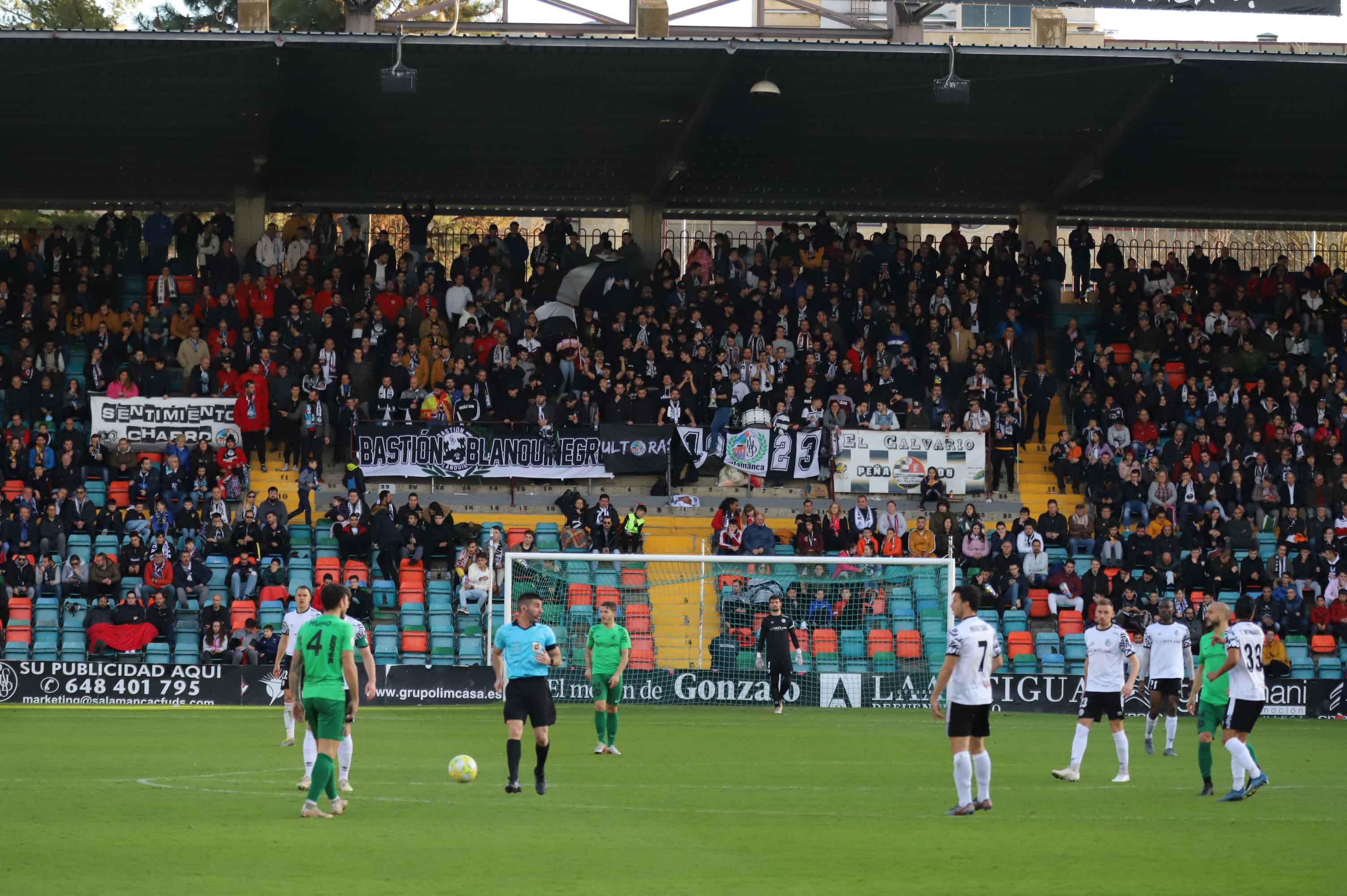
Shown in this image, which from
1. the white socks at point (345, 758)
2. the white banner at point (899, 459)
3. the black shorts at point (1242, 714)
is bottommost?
the white socks at point (345, 758)

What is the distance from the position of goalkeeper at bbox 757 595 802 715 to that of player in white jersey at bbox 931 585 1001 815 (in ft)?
41.0

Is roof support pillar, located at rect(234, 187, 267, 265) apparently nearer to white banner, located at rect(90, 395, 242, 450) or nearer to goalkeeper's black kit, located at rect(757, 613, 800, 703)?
white banner, located at rect(90, 395, 242, 450)

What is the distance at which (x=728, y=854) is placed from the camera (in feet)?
37.1

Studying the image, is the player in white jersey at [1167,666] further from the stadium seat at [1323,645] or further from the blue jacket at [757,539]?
the stadium seat at [1323,645]

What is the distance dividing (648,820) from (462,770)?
2600 millimetres

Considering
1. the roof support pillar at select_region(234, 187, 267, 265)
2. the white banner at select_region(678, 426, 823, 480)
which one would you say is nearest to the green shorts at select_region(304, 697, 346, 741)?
the white banner at select_region(678, 426, 823, 480)

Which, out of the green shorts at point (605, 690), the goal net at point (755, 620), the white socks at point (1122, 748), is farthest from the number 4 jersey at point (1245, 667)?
the goal net at point (755, 620)

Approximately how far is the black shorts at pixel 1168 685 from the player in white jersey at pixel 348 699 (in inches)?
375

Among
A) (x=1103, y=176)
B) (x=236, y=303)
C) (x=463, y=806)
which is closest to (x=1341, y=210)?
(x=1103, y=176)

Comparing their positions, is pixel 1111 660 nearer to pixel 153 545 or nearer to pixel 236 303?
pixel 153 545

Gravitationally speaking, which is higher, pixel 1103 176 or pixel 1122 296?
pixel 1103 176

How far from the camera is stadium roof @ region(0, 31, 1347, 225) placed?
29875mm

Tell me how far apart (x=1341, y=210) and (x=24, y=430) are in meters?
29.2

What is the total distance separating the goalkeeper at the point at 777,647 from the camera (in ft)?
85.0
